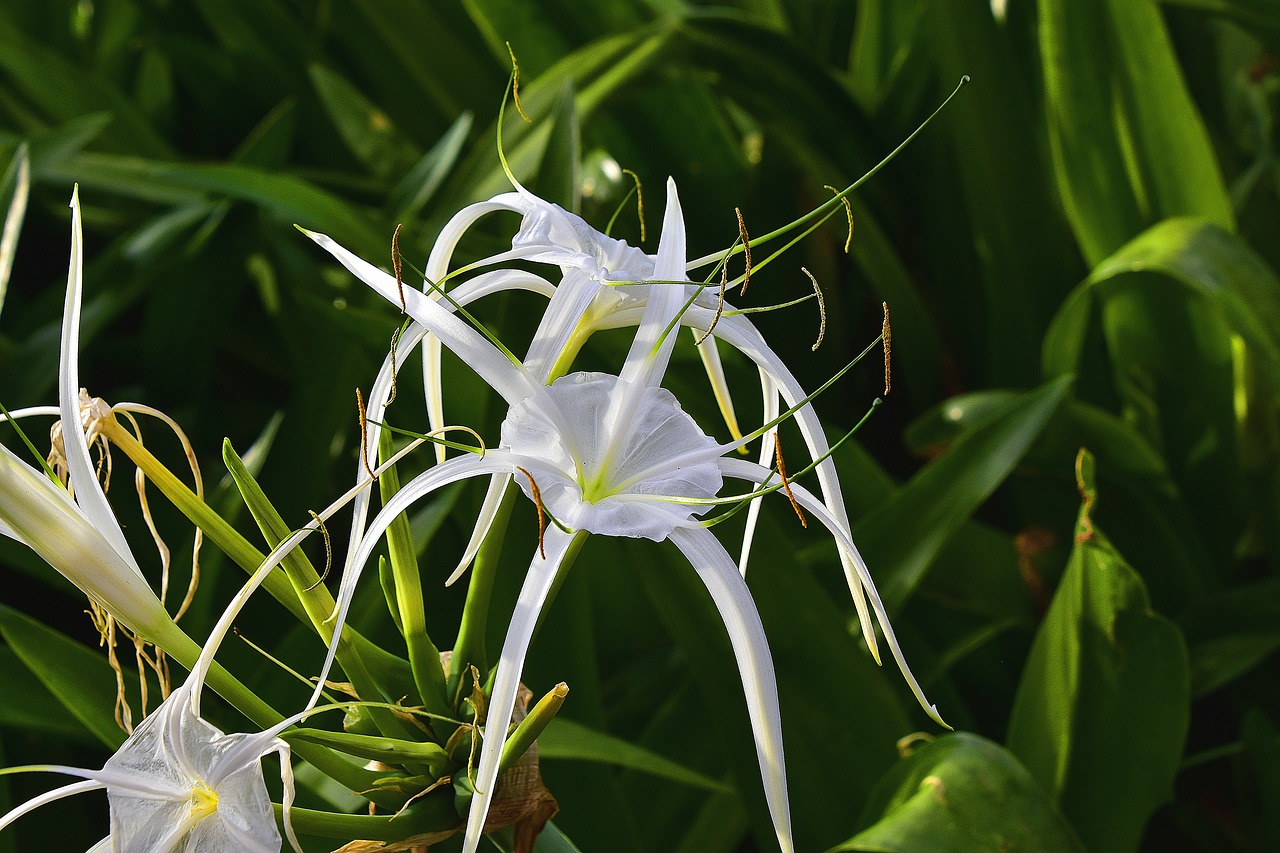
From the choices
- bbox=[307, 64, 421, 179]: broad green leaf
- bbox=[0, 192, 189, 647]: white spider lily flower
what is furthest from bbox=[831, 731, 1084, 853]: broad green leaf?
bbox=[307, 64, 421, 179]: broad green leaf

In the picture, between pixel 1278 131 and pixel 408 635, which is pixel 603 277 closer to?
pixel 408 635

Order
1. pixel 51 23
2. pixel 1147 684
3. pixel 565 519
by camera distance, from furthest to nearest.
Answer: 1. pixel 51 23
2. pixel 1147 684
3. pixel 565 519

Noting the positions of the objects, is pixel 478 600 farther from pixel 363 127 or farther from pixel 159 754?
pixel 363 127

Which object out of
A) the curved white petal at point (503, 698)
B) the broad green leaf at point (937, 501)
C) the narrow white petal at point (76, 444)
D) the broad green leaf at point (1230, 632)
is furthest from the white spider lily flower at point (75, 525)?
the broad green leaf at point (1230, 632)

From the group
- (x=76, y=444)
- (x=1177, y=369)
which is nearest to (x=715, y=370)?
(x=76, y=444)

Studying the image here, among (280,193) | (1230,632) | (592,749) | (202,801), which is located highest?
(280,193)

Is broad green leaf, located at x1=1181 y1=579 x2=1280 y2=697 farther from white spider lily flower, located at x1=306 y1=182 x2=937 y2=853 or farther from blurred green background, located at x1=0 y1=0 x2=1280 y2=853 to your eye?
white spider lily flower, located at x1=306 y1=182 x2=937 y2=853

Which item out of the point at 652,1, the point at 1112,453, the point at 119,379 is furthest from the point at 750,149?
the point at 119,379
